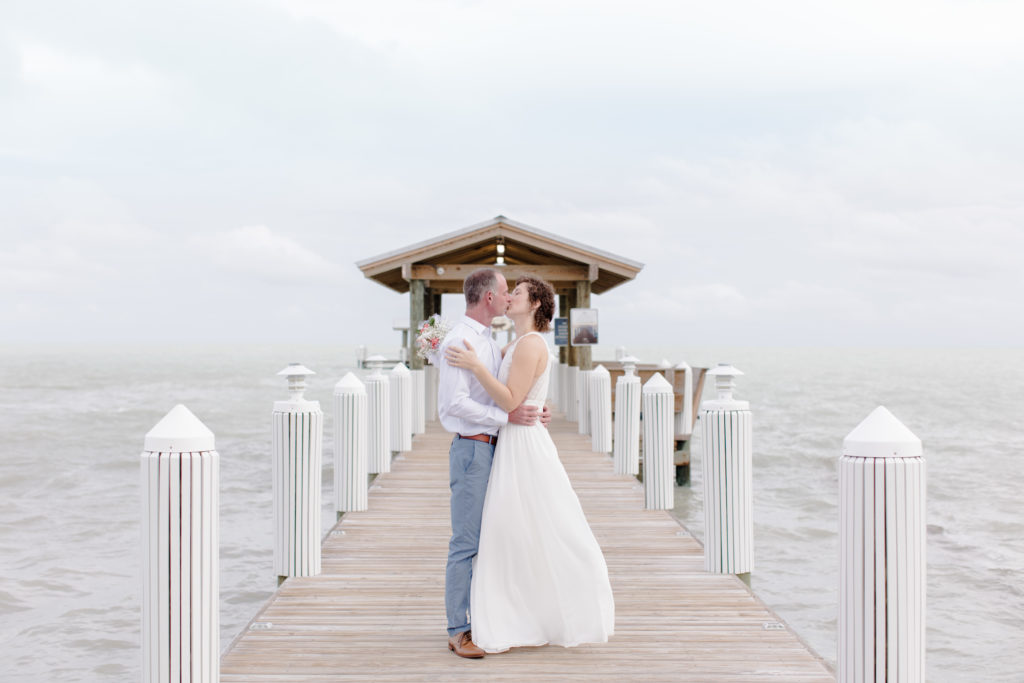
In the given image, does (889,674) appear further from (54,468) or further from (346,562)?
(54,468)

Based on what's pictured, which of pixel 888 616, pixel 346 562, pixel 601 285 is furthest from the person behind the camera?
pixel 601 285

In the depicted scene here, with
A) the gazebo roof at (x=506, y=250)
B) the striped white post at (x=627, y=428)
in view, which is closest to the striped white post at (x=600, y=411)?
the striped white post at (x=627, y=428)

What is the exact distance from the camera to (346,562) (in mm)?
6402

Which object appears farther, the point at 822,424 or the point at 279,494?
the point at 822,424

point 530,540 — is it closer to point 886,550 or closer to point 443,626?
point 443,626

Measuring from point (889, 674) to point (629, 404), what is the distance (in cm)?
731

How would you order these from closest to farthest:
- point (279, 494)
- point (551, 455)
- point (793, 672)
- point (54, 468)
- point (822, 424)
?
point (793, 672) → point (551, 455) → point (279, 494) → point (54, 468) → point (822, 424)

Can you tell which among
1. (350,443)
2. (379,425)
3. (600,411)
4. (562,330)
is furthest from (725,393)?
(562,330)

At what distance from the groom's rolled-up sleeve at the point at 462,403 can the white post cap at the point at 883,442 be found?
66.0 inches

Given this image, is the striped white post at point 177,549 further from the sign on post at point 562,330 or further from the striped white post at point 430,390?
the sign on post at point 562,330

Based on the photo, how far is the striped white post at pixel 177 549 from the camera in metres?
3.41

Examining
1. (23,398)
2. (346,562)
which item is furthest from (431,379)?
(23,398)

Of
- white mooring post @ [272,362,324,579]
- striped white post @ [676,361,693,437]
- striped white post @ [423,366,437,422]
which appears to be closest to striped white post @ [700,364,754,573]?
white mooring post @ [272,362,324,579]

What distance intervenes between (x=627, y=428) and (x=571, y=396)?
7.44m
